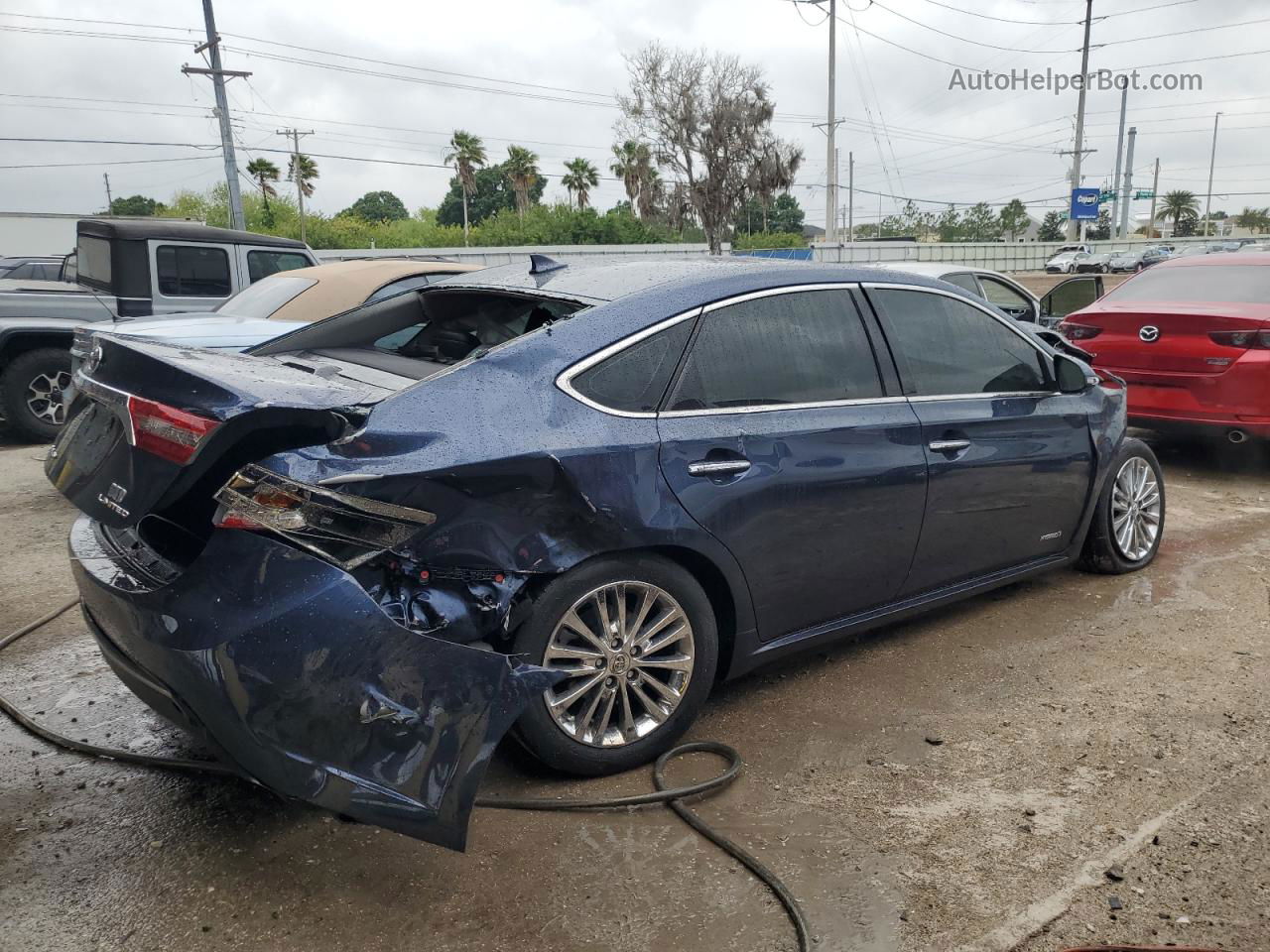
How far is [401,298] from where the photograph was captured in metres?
4.07

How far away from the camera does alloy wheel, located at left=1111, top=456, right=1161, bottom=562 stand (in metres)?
5.00

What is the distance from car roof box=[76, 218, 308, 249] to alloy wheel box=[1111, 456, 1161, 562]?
802 centimetres

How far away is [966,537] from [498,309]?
2049mm

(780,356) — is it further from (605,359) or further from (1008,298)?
(1008,298)

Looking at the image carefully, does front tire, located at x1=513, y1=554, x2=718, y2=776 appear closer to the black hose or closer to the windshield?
the black hose

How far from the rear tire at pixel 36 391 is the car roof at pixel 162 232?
139 centimetres

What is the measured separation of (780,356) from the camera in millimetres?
3535

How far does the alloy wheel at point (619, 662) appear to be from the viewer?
117 inches

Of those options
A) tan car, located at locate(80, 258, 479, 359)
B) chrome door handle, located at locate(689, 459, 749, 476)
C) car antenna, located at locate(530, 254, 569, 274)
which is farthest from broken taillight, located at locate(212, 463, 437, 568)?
tan car, located at locate(80, 258, 479, 359)

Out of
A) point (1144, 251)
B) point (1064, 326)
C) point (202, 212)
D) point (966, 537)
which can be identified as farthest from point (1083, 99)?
point (966, 537)

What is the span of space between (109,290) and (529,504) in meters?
8.48

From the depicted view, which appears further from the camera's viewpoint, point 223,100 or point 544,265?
point 223,100

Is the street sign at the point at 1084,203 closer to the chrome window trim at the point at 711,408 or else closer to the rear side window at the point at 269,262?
the rear side window at the point at 269,262

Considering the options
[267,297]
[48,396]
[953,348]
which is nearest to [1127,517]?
[953,348]
